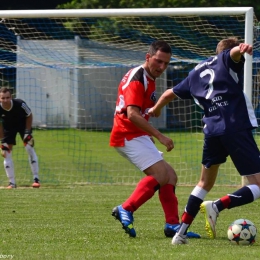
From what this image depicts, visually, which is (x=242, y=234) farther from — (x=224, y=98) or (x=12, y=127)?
(x=12, y=127)

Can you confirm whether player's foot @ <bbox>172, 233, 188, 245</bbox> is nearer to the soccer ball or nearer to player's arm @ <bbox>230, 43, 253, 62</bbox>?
the soccer ball

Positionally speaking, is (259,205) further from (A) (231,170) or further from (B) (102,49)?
(B) (102,49)

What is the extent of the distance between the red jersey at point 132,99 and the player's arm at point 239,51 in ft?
3.69

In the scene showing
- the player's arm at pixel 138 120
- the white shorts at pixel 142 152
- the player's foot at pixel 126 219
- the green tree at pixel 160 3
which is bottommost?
the player's foot at pixel 126 219

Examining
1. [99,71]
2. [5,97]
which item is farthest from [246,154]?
[99,71]

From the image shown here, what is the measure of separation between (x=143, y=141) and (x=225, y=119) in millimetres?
1093

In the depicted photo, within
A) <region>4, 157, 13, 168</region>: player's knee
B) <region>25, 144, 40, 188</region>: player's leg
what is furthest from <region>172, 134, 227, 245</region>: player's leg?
<region>4, 157, 13, 168</region>: player's knee

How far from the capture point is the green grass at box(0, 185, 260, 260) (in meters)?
6.23

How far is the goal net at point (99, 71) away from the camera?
1346cm

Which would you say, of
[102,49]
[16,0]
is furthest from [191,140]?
[16,0]

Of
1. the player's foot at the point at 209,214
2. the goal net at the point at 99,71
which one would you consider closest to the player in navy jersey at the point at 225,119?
the player's foot at the point at 209,214

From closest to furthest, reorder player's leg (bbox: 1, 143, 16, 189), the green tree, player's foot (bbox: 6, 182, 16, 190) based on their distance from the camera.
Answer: player's foot (bbox: 6, 182, 16, 190) < player's leg (bbox: 1, 143, 16, 189) < the green tree

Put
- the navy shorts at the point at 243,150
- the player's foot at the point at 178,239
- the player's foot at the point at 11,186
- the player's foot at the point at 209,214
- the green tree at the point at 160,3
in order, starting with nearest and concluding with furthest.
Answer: the navy shorts at the point at 243,150 < the player's foot at the point at 178,239 < the player's foot at the point at 209,214 < the player's foot at the point at 11,186 < the green tree at the point at 160,3

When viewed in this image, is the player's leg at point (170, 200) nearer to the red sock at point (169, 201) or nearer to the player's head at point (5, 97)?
the red sock at point (169, 201)
